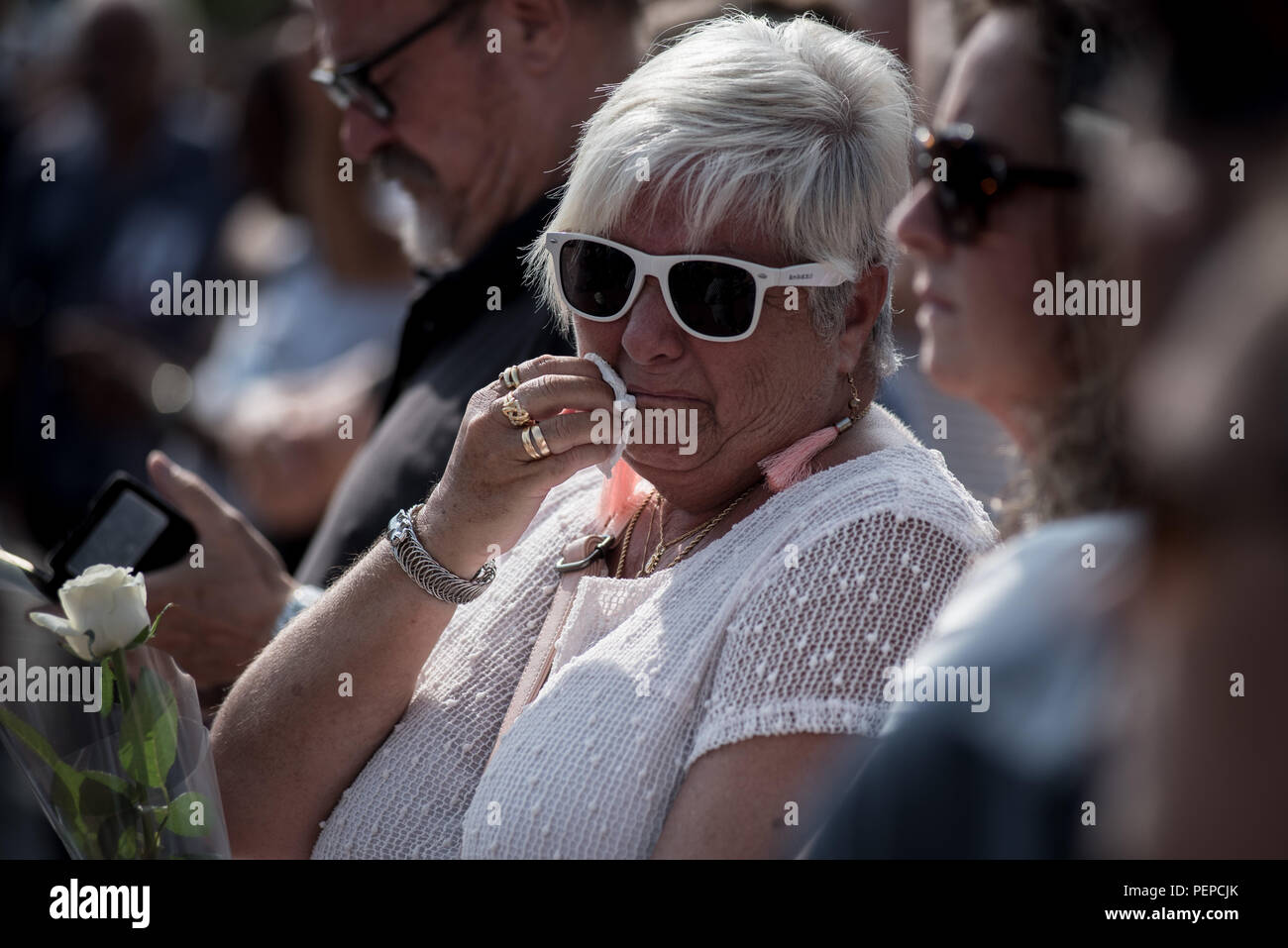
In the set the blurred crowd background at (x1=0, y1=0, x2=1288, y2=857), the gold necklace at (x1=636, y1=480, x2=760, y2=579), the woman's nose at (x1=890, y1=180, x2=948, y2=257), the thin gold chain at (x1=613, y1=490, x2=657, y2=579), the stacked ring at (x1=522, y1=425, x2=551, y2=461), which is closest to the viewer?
the woman's nose at (x1=890, y1=180, x2=948, y2=257)

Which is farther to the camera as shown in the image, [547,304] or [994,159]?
[547,304]

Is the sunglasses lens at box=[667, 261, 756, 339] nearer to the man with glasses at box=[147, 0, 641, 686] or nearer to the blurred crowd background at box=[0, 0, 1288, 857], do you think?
the blurred crowd background at box=[0, 0, 1288, 857]

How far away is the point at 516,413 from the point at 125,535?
99cm

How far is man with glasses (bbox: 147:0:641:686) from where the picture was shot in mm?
2723

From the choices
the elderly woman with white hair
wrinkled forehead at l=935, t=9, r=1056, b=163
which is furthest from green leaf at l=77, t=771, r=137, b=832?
wrinkled forehead at l=935, t=9, r=1056, b=163

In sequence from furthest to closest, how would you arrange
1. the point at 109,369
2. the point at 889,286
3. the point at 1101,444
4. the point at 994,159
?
the point at 109,369 < the point at 889,286 < the point at 994,159 < the point at 1101,444

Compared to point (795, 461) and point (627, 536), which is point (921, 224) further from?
point (627, 536)

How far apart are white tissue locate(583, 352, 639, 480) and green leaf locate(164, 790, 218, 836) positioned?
0.74 meters

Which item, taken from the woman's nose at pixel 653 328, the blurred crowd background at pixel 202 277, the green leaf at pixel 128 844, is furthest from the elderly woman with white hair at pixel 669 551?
the green leaf at pixel 128 844

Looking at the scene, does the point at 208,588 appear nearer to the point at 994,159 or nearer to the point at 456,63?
the point at 456,63

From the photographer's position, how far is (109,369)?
471 cm
